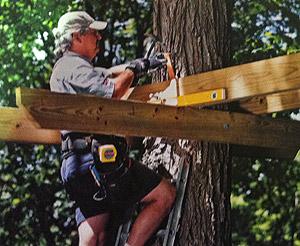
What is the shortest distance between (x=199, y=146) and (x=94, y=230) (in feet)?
1.68

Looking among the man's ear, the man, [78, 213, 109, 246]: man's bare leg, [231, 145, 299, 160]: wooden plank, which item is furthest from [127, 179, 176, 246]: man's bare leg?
the man's ear

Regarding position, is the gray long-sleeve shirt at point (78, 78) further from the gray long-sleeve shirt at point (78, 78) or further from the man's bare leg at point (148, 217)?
the man's bare leg at point (148, 217)

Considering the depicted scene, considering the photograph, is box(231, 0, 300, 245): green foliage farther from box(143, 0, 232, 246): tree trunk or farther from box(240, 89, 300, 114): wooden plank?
box(240, 89, 300, 114): wooden plank

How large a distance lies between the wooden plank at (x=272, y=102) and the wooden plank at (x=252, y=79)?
244mm

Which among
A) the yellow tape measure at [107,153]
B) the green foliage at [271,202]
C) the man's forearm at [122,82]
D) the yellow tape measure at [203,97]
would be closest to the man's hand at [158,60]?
the man's forearm at [122,82]

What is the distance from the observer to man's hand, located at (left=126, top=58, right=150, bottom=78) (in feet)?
10.0

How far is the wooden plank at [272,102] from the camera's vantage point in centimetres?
319

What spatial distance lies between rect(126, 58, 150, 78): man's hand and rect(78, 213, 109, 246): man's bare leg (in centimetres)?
52

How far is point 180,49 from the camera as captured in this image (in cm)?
322

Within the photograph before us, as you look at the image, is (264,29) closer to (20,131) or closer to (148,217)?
(148,217)

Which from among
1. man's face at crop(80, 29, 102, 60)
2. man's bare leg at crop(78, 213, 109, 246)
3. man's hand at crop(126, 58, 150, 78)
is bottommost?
man's bare leg at crop(78, 213, 109, 246)

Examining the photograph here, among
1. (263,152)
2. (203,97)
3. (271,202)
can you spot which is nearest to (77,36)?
(203,97)

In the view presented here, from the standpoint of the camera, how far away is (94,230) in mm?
2975

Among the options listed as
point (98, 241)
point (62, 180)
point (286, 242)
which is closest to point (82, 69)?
point (62, 180)
